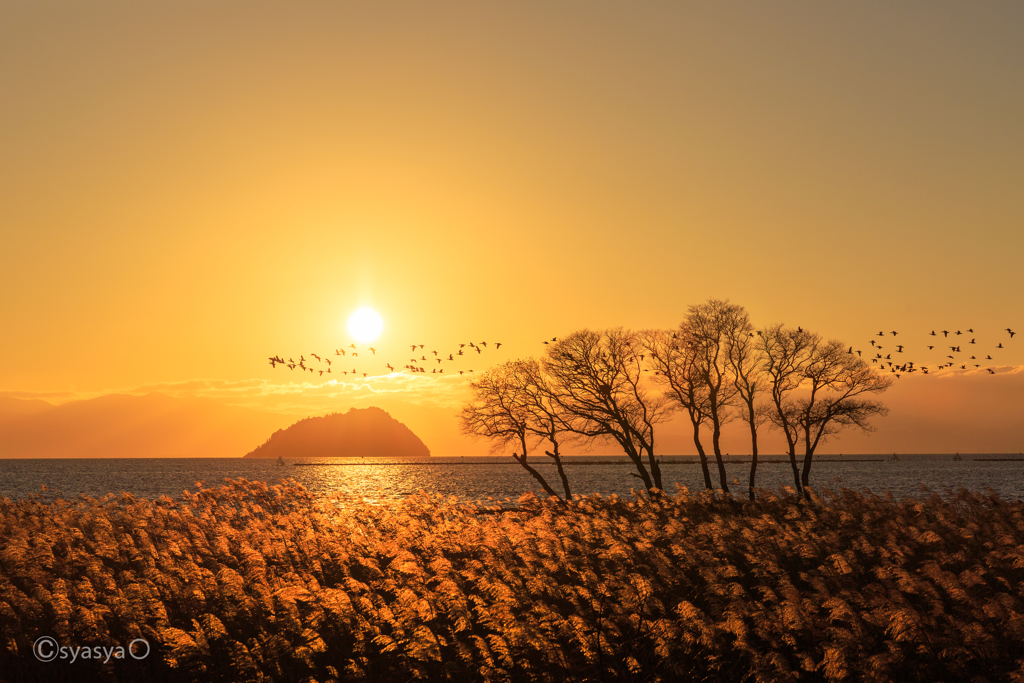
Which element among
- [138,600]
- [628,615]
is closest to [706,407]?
[628,615]

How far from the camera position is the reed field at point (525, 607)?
36.8ft

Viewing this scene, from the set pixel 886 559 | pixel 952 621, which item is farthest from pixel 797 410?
pixel 952 621

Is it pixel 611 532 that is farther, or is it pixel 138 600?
pixel 611 532

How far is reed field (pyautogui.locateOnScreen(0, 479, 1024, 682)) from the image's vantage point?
11.2m

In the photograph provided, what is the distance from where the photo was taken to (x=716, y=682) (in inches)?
458

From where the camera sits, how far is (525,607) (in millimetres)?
14797

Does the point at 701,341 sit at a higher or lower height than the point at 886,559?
higher

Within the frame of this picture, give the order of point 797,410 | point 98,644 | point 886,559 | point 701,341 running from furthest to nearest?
point 797,410 → point 701,341 → point 886,559 → point 98,644

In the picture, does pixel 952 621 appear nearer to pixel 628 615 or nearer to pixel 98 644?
pixel 628 615

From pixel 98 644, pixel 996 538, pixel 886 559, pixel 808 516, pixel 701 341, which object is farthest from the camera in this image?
pixel 701 341

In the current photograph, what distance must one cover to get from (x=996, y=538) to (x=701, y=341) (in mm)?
23956

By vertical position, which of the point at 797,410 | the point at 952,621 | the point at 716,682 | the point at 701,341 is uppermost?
the point at 701,341

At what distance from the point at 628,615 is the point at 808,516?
15906 millimetres

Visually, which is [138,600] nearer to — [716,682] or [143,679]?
[143,679]
